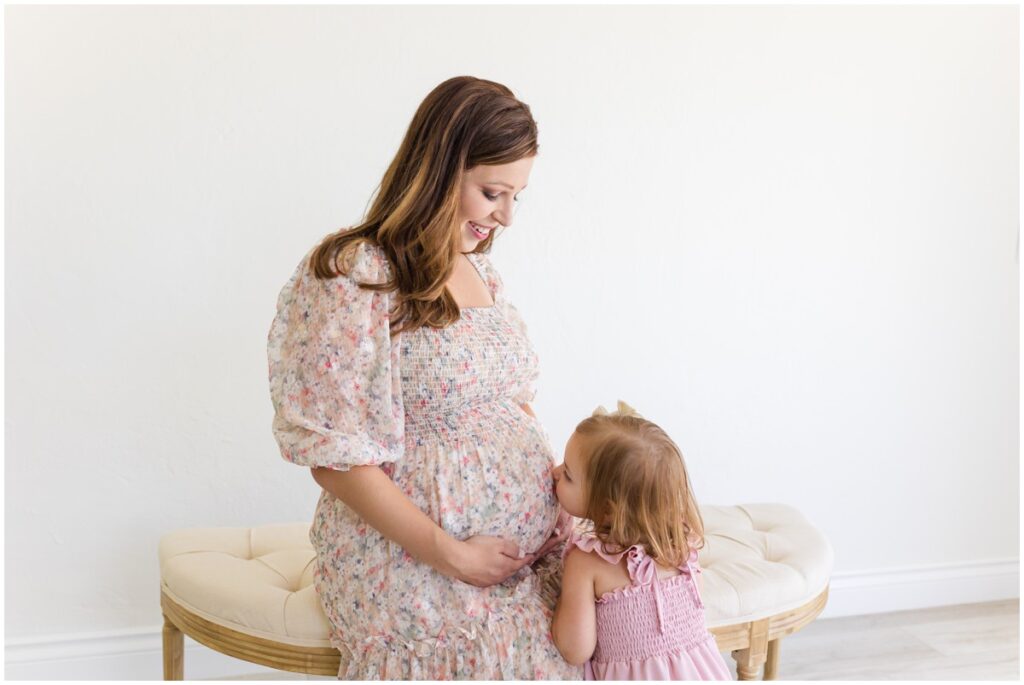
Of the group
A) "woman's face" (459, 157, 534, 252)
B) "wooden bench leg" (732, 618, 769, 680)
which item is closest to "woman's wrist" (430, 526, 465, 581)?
"woman's face" (459, 157, 534, 252)

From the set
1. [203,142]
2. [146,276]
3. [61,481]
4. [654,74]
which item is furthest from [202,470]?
[654,74]

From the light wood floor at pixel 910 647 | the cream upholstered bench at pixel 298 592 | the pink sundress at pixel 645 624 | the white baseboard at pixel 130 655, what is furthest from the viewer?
the light wood floor at pixel 910 647

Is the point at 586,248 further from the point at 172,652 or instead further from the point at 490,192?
the point at 172,652

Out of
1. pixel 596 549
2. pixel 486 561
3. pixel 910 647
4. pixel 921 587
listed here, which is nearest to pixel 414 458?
pixel 486 561

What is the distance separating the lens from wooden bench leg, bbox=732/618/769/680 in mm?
1807

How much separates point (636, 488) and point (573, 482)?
105 mm

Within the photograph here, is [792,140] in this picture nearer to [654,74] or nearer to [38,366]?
[654,74]

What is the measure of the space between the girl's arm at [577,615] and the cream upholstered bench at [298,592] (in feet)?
1.29

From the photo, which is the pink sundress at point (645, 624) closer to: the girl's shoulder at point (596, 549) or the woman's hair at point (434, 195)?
the girl's shoulder at point (596, 549)

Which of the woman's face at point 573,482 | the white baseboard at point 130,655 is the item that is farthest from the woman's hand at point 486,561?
the white baseboard at point 130,655

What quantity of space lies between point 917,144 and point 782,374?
0.71m

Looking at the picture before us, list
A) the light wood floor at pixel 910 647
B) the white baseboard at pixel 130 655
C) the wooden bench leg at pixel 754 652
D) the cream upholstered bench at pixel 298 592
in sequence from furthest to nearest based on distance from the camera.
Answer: the light wood floor at pixel 910 647
the white baseboard at pixel 130 655
the wooden bench leg at pixel 754 652
the cream upholstered bench at pixel 298 592

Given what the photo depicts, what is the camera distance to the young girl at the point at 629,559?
4.59 ft

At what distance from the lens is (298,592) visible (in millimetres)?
1670
